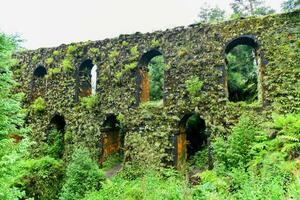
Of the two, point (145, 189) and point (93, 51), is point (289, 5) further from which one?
point (145, 189)

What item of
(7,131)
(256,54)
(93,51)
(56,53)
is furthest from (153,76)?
(7,131)

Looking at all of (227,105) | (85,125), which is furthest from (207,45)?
(85,125)

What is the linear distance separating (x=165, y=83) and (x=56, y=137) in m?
6.27

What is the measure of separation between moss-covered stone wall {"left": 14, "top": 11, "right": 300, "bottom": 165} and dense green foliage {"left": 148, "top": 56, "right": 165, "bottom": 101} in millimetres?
5013

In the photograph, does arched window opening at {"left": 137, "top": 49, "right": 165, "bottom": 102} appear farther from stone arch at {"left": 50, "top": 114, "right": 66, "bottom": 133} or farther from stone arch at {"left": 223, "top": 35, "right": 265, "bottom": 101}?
stone arch at {"left": 50, "top": 114, "right": 66, "bottom": 133}

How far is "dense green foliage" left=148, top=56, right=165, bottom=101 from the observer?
A: 22781mm

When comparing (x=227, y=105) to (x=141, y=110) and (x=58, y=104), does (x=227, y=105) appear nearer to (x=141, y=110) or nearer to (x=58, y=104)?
(x=141, y=110)

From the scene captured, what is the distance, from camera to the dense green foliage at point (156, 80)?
22.8m

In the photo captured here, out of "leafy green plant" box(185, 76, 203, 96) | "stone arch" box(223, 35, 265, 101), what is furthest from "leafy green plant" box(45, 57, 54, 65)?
"stone arch" box(223, 35, 265, 101)

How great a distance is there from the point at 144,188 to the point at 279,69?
665 centimetres

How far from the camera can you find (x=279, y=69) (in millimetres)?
14648

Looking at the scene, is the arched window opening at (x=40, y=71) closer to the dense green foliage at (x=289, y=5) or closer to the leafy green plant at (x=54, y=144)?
the leafy green plant at (x=54, y=144)

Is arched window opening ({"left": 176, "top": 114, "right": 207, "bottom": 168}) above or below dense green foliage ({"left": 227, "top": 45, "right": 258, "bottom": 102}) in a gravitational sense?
below

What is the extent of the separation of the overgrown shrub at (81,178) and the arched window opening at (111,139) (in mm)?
2513
